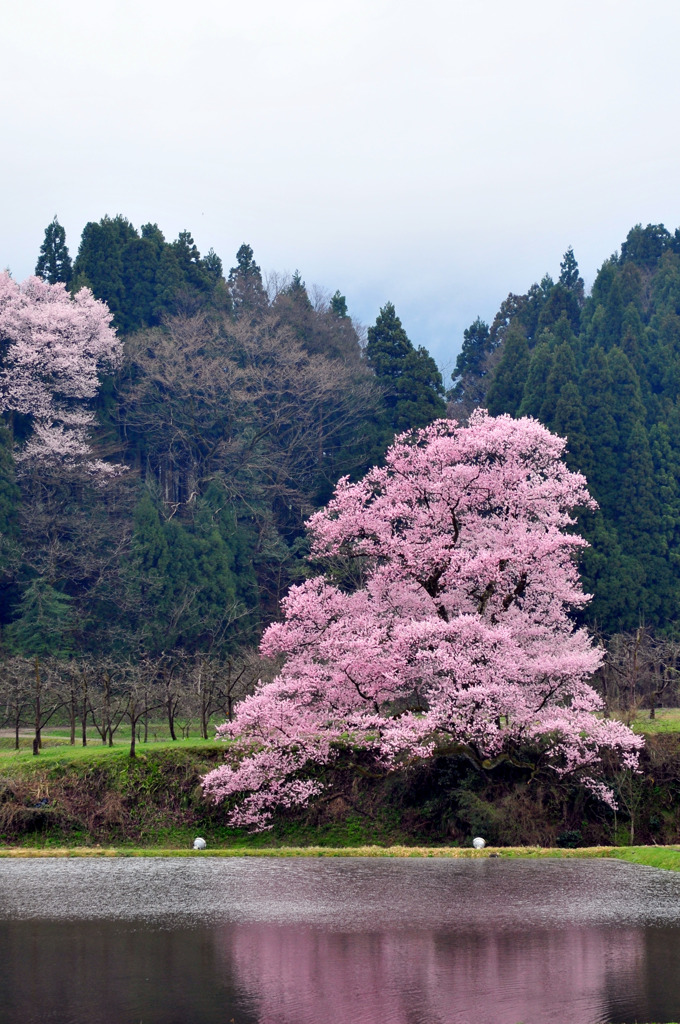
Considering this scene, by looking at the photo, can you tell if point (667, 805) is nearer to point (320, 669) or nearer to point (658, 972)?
point (320, 669)

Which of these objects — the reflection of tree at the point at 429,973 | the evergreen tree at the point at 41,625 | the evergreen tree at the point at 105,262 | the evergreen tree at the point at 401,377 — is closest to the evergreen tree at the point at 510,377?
the evergreen tree at the point at 401,377

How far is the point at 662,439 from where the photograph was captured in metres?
56.2

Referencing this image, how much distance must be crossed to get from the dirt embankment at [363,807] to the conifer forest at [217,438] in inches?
516

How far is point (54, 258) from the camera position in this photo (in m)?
63.9

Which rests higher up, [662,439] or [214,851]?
[662,439]

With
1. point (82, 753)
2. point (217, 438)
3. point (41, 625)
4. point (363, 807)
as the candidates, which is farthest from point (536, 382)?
point (82, 753)

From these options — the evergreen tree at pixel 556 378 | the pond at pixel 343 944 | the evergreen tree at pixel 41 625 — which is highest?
the evergreen tree at pixel 556 378

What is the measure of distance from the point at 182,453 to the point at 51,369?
8737 millimetres

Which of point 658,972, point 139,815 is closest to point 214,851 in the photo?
point 139,815

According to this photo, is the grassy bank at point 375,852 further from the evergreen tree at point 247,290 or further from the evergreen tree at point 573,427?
the evergreen tree at point 247,290

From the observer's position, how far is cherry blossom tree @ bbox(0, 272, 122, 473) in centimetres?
5356

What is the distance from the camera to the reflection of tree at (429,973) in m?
11.5

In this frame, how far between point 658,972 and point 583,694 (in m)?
13.9

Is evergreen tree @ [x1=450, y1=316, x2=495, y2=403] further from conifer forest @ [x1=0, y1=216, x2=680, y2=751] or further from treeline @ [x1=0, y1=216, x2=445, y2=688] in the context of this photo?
treeline @ [x1=0, y1=216, x2=445, y2=688]
